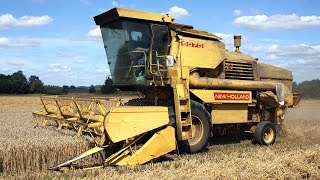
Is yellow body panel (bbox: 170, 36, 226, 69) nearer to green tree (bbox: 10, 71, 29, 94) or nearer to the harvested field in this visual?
the harvested field

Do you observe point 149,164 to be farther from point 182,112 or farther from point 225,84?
point 225,84

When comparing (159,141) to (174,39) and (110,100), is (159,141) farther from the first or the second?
(174,39)

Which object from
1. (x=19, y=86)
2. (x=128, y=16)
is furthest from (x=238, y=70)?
(x=19, y=86)

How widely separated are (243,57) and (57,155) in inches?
213

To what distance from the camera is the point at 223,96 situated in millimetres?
7965

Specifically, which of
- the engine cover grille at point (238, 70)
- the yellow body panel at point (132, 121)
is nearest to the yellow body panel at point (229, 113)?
the engine cover grille at point (238, 70)

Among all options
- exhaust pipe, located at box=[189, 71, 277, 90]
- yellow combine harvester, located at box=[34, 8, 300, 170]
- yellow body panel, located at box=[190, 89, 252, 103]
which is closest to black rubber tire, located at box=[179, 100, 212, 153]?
yellow combine harvester, located at box=[34, 8, 300, 170]

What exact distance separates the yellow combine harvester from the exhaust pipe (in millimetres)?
20

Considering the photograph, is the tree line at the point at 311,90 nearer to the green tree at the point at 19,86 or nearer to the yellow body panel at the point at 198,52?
the green tree at the point at 19,86

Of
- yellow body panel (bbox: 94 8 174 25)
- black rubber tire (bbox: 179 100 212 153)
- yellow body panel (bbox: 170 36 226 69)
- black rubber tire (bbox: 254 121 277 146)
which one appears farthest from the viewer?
black rubber tire (bbox: 254 121 277 146)

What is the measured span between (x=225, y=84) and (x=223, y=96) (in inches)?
11.0

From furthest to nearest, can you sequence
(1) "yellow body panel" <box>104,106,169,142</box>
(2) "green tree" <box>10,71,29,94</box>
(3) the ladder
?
(2) "green tree" <box>10,71,29,94</box> < (3) the ladder < (1) "yellow body panel" <box>104,106,169,142</box>

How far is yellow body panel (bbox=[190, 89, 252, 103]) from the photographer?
7.57 meters

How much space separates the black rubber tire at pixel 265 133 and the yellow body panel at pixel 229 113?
1.33 feet
